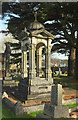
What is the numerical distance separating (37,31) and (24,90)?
13.3ft

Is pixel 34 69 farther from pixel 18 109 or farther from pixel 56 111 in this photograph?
pixel 56 111

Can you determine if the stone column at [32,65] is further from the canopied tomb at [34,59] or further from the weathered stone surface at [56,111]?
the weathered stone surface at [56,111]

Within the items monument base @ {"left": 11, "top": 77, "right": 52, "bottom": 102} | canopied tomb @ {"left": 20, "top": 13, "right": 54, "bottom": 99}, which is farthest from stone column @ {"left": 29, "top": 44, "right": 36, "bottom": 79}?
monument base @ {"left": 11, "top": 77, "right": 52, "bottom": 102}

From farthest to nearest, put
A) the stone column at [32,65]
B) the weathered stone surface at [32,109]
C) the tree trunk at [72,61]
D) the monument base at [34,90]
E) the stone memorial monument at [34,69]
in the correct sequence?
the tree trunk at [72,61]
the stone column at [32,65]
the stone memorial monument at [34,69]
the monument base at [34,90]
the weathered stone surface at [32,109]

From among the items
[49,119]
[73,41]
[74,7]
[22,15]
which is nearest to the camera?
[49,119]

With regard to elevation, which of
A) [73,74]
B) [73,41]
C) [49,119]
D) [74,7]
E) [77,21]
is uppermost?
[74,7]

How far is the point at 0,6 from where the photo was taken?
54.7 ft

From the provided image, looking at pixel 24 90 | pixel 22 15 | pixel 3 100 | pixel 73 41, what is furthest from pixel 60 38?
pixel 3 100

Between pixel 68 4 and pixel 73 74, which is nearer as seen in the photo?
pixel 68 4

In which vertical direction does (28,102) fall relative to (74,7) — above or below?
below

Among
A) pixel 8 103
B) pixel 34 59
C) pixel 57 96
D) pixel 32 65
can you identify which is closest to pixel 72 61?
pixel 34 59

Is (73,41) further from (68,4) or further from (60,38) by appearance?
(68,4)

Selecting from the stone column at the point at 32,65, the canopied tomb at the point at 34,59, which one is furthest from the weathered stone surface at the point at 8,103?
the stone column at the point at 32,65

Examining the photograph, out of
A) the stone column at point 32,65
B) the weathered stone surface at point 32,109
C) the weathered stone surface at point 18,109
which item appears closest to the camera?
the weathered stone surface at point 18,109
